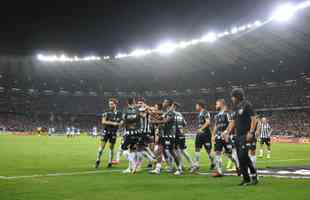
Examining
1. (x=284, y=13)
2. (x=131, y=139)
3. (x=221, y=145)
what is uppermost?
(x=284, y=13)

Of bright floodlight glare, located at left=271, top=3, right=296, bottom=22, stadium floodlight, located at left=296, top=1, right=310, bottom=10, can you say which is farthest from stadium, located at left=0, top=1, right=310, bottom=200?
stadium floodlight, located at left=296, top=1, right=310, bottom=10

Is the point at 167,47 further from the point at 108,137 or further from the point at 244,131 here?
the point at 244,131

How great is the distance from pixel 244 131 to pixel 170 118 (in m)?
4.13

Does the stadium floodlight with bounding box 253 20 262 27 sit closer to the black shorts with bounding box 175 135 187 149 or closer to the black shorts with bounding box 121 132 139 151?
the black shorts with bounding box 175 135 187 149

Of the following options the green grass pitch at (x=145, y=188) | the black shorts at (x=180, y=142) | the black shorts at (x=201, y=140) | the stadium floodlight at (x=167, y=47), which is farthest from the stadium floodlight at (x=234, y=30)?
the green grass pitch at (x=145, y=188)

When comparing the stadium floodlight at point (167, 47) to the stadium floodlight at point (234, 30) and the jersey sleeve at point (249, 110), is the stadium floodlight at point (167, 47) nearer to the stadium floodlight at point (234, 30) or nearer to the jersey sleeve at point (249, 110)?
the stadium floodlight at point (234, 30)

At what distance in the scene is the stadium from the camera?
458 inches

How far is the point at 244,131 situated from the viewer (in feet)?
37.7

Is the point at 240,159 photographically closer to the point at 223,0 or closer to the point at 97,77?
the point at 223,0

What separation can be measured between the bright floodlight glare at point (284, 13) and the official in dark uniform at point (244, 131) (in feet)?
141

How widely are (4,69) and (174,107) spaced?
283 feet

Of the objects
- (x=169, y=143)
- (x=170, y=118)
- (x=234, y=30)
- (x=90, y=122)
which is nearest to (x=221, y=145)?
(x=169, y=143)

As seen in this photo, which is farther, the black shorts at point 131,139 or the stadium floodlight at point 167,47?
the stadium floodlight at point 167,47

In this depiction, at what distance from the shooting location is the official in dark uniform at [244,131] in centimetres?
1129
